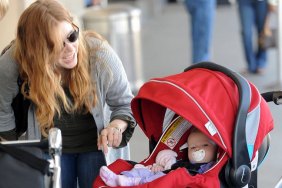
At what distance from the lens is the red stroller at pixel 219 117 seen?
221 cm

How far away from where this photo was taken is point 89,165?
2.81m

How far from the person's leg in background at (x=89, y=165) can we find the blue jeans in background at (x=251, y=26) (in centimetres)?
384

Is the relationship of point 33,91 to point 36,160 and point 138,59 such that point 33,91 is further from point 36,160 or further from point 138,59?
point 138,59

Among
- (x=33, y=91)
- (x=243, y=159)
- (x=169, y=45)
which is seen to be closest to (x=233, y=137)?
(x=243, y=159)

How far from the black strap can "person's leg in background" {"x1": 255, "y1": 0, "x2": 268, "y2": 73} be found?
15.5 feet

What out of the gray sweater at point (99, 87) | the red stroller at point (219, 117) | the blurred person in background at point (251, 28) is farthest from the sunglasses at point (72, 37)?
the blurred person in background at point (251, 28)

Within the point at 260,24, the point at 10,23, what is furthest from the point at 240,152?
the point at 260,24

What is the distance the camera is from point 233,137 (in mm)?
2205

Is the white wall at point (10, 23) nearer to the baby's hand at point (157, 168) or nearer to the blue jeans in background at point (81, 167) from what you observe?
the blue jeans in background at point (81, 167)

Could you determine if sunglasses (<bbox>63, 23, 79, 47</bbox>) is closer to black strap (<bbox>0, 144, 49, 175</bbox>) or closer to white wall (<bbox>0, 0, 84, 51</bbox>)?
black strap (<bbox>0, 144, 49, 175</bbox>)

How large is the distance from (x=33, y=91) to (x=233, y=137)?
2.70 ft

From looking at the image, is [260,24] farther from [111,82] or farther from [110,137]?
[110,137]

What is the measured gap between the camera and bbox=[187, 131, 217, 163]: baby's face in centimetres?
241

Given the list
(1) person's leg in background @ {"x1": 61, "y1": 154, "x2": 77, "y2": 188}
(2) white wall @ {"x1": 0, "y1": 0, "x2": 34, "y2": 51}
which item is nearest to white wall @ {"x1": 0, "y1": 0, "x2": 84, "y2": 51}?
(2) white wall @ {"x1": 0, "y1": 0, "x2": 34, "y2": 51}
